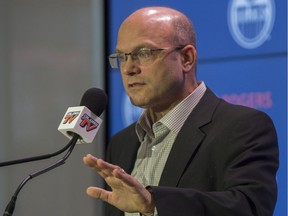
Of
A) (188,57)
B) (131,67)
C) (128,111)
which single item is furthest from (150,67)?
(128,111)

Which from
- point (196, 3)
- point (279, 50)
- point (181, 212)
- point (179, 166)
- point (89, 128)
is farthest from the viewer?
point (196, 3)

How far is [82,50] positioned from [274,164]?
191 cm

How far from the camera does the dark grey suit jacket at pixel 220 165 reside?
5.21ft

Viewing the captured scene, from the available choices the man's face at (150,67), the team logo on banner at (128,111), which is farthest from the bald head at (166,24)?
the team logo on banner at (128,111)

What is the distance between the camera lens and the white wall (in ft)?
11.4

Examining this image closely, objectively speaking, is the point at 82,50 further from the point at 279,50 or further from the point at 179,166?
the point at 179,166

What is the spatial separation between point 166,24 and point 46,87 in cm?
169

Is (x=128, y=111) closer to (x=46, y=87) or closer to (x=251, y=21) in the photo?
(x=46, y=87)

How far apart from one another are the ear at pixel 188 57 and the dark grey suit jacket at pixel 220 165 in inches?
4.5

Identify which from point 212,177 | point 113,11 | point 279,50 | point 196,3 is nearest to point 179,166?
point 212,177

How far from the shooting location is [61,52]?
3.54 m

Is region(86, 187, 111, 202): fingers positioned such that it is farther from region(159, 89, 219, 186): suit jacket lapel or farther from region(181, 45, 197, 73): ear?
region(181, 45, 197, 73): ear

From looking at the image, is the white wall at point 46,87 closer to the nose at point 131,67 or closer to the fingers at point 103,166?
the nose at point 131,67

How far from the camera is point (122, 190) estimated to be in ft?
4.99
